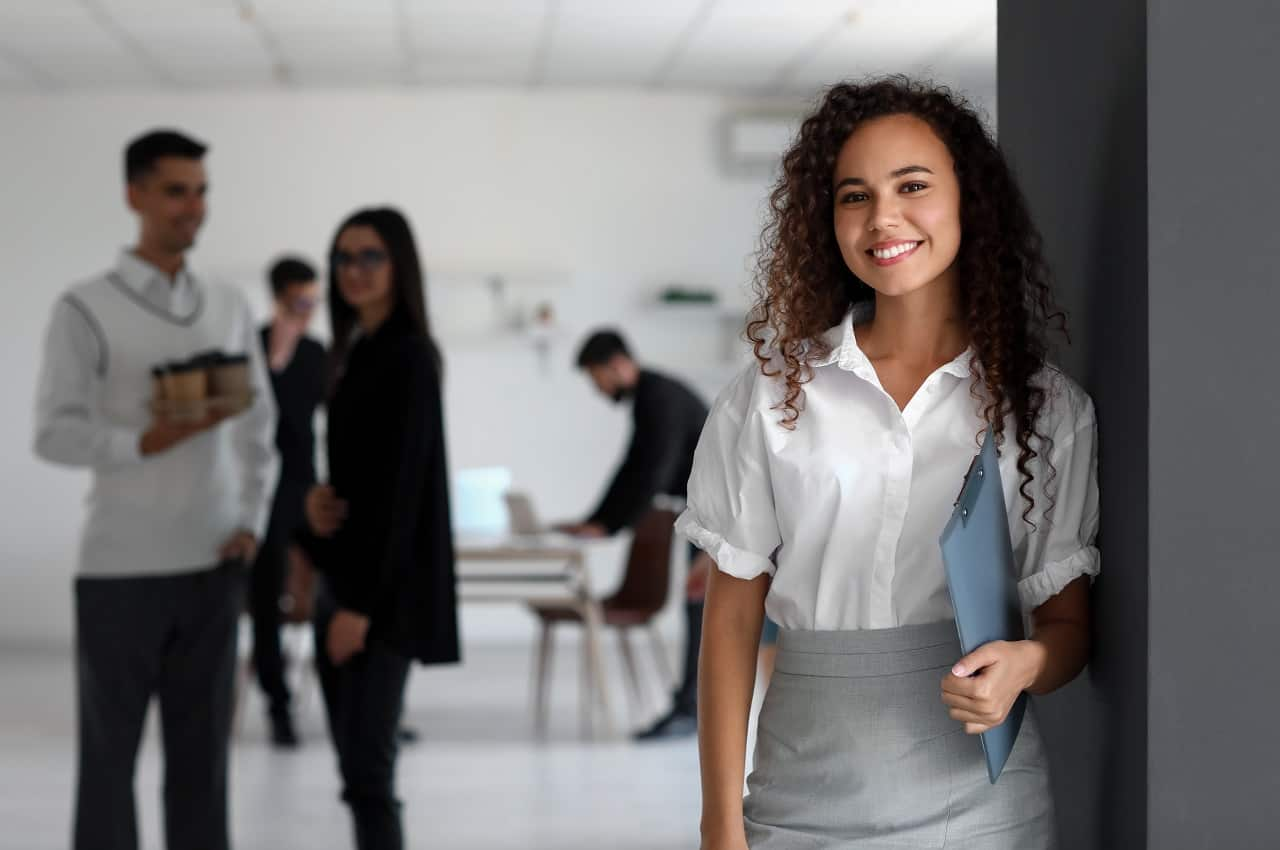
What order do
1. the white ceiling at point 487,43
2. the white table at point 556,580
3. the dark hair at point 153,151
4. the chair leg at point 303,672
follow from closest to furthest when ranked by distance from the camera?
1. the dark hair at point 153,151
2. the white table at point 556,580
3. the chair leg at point 303,672
4. the white ceiling at point 487,43

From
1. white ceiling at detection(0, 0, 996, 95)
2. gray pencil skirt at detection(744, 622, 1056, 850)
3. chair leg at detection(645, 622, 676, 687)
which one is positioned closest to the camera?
gray pencil skirt at detection(744, 622, 1056, 850)

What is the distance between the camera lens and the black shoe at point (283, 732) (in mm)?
5453

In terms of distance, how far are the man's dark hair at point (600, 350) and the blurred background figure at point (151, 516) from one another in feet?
8.35

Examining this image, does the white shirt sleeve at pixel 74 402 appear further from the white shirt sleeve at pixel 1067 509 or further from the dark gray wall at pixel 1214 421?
the dark gray wall at pixel 1214 421

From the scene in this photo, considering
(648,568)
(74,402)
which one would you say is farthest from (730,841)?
(648,568)

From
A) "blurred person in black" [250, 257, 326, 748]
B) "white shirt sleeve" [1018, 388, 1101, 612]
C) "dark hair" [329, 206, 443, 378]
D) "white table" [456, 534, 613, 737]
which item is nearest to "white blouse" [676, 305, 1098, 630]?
"white shirt sleeve" [1018, 388, 1101, 612]

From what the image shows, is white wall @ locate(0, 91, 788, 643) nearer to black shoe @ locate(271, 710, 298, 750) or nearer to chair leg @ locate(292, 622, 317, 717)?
chair leg @ locate(292, 622, 317, 717)

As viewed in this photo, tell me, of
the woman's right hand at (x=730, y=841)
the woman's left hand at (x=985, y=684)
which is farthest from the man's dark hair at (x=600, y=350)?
the woman's left hand at (x=985, y=684)

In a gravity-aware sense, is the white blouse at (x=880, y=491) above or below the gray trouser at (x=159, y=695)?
above

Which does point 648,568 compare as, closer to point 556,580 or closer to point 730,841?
point 556,580

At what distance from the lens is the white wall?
804 cm

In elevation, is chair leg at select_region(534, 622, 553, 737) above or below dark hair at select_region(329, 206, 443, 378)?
below

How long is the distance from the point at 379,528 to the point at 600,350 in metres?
2.84

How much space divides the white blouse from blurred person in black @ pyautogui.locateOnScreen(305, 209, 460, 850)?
1.39m
